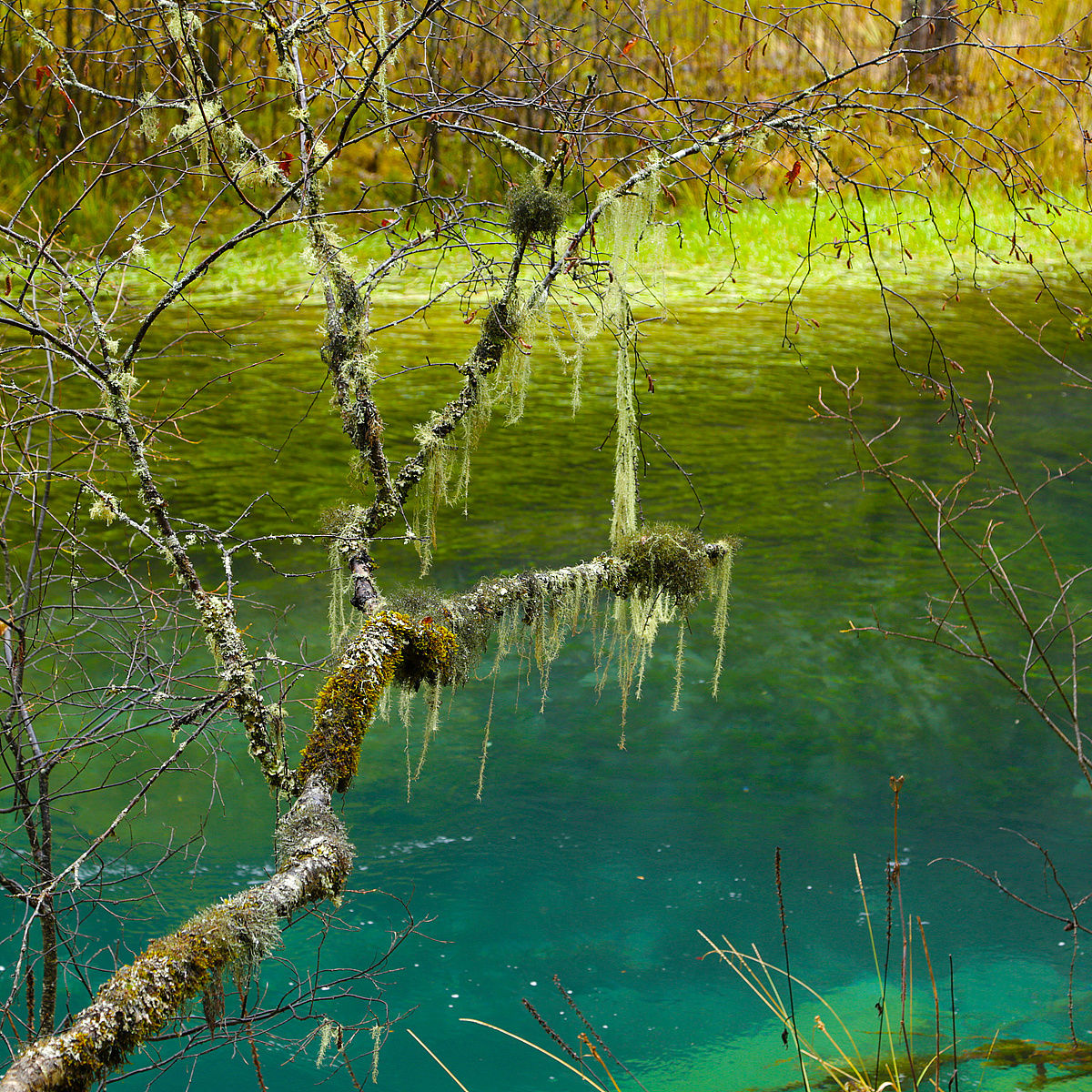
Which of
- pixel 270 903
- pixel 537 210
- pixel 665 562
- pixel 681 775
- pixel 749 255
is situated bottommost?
pixel 681 775

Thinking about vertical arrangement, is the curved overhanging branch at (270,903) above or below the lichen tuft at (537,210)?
below

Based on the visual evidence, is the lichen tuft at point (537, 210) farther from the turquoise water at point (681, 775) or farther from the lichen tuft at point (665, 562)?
the turquoise water at point (681, 775)

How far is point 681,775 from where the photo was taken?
6703 mm

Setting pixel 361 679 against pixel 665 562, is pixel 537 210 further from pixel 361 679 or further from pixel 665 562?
pixel 361 679

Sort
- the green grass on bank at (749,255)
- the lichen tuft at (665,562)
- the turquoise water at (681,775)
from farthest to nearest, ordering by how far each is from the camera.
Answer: the green grass on bank at (749,255) → the turquoise water at (681,775) → the lichen tuft at (665,562)

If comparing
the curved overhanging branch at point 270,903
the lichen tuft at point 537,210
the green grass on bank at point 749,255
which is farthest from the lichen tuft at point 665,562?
the green grass on bank at point 749,255

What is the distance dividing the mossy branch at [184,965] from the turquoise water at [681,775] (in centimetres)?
183

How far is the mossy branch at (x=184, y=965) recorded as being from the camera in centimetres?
169

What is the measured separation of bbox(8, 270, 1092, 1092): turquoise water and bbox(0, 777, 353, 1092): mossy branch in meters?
1.83

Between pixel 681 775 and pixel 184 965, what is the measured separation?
505 centimetres

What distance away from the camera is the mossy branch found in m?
1.69

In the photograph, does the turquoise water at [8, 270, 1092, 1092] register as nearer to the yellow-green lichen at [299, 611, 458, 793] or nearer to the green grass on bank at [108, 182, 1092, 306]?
the green grass on bank at [108, 182, 1092, 306]

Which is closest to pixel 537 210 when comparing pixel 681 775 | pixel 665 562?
pixel 665 562

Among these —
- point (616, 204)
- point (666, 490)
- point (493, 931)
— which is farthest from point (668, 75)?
point (666, 490)
